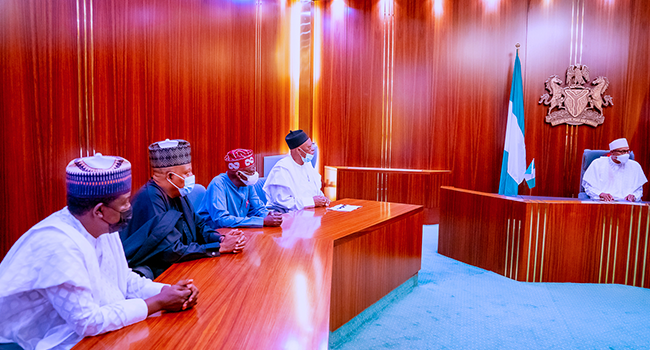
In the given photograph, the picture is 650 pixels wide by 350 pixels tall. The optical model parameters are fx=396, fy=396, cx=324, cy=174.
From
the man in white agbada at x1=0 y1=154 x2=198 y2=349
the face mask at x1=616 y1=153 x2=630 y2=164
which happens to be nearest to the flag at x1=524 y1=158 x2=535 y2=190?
the face mask at x1=616 y1=153 x2=630 y2=164

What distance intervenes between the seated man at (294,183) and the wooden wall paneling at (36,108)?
163cm

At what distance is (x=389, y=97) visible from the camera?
636cm

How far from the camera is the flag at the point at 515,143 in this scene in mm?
5699

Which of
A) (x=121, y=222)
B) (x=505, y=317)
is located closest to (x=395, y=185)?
(x=505, y=317)

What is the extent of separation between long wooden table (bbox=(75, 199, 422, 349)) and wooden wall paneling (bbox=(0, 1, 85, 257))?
0.99m

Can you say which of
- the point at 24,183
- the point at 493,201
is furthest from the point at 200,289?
the point at 493,201

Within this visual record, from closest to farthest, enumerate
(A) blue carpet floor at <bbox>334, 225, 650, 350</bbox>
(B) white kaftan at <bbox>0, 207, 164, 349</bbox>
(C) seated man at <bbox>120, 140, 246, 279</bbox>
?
(B) white kaftan at <bbox>0, 207, 164, 349</bbox> < (C) seated man at <bbox>120, 140, 246, 279</bbox> < (A) blue carpet floor at <bbox>334, 225, 650, 350</bbox>

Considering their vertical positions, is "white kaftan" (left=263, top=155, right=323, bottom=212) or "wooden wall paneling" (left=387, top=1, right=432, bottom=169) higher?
"wooden wall paneling" (left=387, top=1, right=432, bottom=169)

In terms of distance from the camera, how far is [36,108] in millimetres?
2219

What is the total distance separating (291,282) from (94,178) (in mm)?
886

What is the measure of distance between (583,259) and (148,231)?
12.7 ft

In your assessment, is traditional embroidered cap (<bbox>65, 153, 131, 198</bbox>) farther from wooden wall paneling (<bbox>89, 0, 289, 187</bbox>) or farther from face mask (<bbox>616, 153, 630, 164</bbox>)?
face mask (<bbox>616, 153, 630, 164</bbox>)

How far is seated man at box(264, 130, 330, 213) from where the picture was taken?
142 inches

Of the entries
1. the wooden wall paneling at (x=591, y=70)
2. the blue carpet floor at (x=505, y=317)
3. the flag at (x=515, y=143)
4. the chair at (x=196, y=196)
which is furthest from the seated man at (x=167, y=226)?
the wooden wall paneling at (x=591, y=70)
